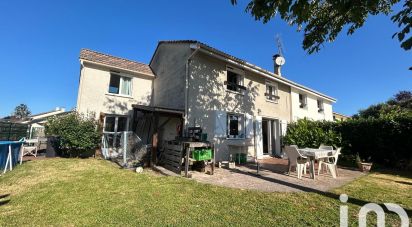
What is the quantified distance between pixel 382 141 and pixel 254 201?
9.81m

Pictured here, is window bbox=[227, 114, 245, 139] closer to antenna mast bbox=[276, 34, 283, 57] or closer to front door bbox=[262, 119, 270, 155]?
front door bbox=[262, 119, 270, 155]

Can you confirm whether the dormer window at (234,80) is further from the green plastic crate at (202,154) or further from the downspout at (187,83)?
the green plastic crate at (202,154)

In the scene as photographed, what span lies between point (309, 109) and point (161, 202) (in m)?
17.2

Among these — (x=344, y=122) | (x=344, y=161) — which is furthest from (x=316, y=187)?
(x=344, y=122)

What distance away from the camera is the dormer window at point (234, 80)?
12.8 m

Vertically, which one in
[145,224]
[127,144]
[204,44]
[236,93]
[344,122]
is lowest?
[145,224]

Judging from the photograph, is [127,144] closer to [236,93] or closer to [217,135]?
[217,135]

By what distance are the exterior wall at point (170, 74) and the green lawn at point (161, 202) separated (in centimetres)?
549

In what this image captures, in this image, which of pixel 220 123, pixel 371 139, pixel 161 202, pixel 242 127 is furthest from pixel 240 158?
pixel 371 139

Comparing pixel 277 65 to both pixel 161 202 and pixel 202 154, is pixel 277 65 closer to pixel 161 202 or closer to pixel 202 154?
pixel 202 154

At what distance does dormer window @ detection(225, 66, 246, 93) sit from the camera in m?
12.8

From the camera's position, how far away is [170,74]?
13.2m

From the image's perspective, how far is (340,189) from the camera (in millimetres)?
6113

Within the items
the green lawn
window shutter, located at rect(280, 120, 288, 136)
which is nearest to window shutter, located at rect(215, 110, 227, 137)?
the green lawn
